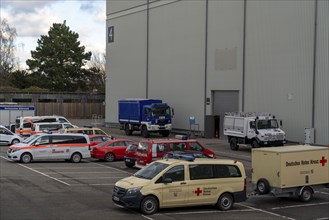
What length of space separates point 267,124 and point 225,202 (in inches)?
817

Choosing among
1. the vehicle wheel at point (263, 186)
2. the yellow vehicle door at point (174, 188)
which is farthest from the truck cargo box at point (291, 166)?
the yellow vehicle door at point (174, 188)

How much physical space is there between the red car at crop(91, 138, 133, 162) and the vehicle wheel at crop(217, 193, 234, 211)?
15.1m

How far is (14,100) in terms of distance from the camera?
3179 inches

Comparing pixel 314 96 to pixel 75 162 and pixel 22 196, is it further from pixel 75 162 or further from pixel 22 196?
pixel 22 196

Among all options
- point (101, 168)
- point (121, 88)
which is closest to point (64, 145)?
point (101, 168)

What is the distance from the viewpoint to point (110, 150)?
31.8 meters

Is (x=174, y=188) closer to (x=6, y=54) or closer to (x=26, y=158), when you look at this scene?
(x=26, y=158)

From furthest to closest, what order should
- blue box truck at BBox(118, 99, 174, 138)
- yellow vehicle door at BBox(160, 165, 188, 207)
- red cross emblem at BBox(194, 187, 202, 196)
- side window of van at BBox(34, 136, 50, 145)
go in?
1. blue box truck at BBox(118, 99, 174, 138)
2. side window of van at BBox(34, 136, 50, 145)
3. red cross emblem at BBox(194, 187, 202, 196)
4. yellow vehicle door at BBox(160, 165, 188, 207)

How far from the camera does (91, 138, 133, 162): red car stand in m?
31.7

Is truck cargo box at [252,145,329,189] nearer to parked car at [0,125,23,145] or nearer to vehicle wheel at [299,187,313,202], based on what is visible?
vehicle wheel at [299,187,313,202]

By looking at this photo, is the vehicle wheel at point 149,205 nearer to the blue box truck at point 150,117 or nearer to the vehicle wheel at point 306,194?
the vehicle wheel at point 306,194

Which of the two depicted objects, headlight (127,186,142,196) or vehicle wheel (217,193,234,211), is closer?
headlight (127,186,142,196)

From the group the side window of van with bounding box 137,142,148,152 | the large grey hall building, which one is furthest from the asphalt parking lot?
the large grey hall building

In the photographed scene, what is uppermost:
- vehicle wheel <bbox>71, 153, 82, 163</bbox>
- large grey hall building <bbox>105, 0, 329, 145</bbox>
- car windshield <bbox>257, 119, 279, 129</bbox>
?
large grey hall building <bbox>105, 0, 329, 145</bbox>
